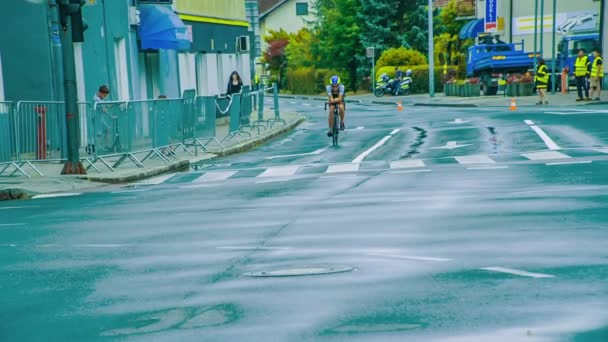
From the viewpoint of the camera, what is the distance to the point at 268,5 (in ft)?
406

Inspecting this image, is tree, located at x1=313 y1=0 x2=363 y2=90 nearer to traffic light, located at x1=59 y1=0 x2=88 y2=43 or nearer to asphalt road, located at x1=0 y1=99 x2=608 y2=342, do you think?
traffic light, located at x1=59 y1=0 x2=88 y2=43

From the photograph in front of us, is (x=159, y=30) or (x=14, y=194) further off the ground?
(x=159, y=30)

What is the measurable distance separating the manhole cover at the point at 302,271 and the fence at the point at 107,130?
11.4 m

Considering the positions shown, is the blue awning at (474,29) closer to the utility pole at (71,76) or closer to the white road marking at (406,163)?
the white road marking at (406,163)

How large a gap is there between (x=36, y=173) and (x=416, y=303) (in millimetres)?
14224

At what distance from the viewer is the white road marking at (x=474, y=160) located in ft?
63.4

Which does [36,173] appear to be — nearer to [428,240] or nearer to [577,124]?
[428,240]

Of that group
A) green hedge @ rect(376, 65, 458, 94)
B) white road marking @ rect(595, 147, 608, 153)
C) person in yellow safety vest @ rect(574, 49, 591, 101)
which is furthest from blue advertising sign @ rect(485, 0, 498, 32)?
white road marking @ rect(595, 147, 608, 153)

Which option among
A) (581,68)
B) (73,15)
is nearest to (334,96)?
(73,15)

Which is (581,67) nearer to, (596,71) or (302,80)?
(596,71)

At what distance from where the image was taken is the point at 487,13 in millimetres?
65750

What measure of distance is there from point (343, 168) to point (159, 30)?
15.8 meters

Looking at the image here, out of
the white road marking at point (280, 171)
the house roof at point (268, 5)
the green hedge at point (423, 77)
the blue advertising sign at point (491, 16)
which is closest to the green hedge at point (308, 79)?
the green hedge at point (423, 77)

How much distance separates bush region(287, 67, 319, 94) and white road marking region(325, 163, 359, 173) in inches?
2662
